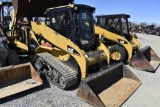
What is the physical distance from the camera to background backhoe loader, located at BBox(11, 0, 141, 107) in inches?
206

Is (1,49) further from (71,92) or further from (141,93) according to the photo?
(141,93)

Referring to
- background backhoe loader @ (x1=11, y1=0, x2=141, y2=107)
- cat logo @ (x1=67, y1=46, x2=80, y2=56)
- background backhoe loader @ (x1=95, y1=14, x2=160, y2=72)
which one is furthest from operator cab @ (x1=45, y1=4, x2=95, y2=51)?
background backhoe loader @ (x1=95, y1=14, x2=160, y2=72)

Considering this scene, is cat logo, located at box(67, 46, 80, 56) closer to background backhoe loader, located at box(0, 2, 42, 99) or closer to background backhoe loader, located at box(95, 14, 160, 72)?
background backhoe loader, located at box(0, 2, 42, 99)

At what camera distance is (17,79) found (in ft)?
17.3

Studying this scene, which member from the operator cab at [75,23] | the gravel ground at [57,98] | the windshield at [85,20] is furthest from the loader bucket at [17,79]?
the windshield at [85,20]

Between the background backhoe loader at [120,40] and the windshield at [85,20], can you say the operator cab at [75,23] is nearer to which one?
the windshield at [85,20]

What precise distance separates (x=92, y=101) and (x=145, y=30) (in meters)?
30.8

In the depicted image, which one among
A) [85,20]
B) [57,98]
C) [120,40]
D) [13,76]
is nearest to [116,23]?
[120,40]

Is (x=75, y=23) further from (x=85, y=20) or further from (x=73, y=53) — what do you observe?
(x=73, y=53)

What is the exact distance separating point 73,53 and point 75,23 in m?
0.89

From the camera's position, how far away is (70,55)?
18.1 ft

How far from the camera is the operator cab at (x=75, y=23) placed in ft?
18.7

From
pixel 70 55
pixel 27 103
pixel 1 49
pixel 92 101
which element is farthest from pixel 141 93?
pixel 1 49

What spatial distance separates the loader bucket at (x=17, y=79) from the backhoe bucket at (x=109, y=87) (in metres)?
1.35
